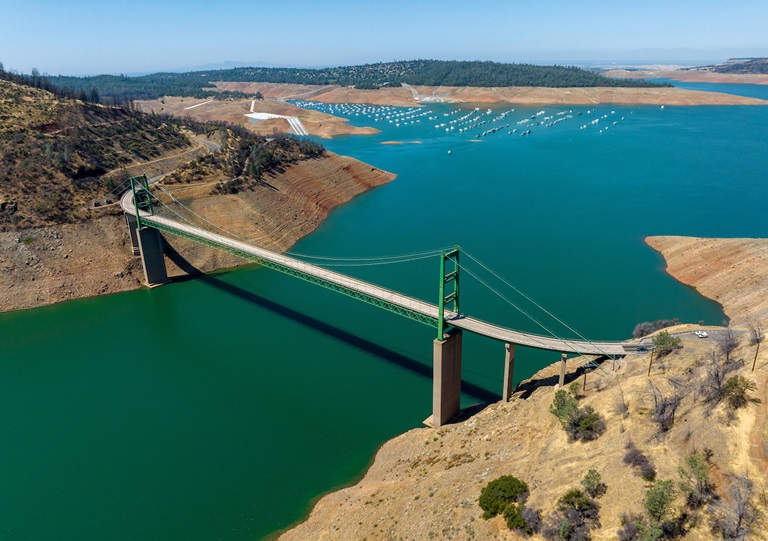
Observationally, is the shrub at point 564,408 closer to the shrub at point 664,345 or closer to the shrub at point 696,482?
the shrub at point 696,482

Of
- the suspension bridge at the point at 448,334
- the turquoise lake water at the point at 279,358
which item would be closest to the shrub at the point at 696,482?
the suspension bridge at the point at 448,334

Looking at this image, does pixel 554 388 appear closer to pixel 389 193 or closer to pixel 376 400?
pixel 376 400

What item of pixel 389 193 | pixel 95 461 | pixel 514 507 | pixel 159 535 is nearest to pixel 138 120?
pixel 389 193

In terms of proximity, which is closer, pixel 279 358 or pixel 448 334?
pixel 448 334

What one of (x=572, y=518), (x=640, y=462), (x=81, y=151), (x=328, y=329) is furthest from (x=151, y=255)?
(x=640, y=462)

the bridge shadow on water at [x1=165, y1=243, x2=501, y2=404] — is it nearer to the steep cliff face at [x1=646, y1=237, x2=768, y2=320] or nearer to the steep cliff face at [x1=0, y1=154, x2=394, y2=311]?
the steep cliff face at [x1=0, y1=154, x2=394, y2=311]

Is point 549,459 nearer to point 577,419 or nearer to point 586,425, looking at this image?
point 586,425
